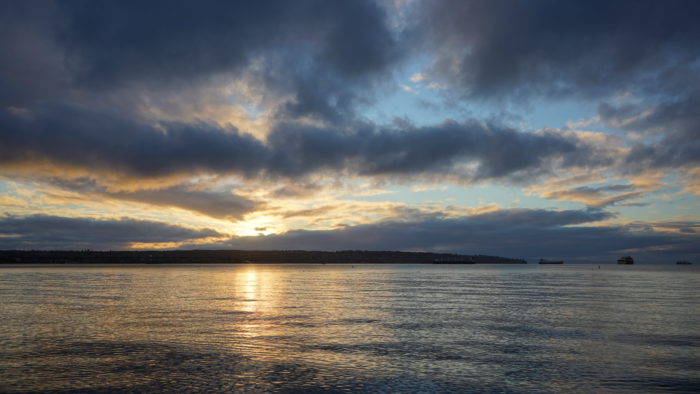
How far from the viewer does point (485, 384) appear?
69.2 feet

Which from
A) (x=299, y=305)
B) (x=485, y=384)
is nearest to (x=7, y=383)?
(x=485, y=384)

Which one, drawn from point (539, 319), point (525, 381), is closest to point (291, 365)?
point (525, 381)

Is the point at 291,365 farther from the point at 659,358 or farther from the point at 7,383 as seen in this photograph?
the point at 659,358

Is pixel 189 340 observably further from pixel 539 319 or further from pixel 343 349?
pixel 539 319

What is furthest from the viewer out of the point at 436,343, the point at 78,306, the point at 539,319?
the point at 78,306

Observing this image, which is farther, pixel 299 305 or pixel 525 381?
pixel 299 305

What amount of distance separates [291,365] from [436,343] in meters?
10.3

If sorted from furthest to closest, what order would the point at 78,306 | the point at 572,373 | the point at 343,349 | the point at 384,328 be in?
the point at 78,306, the point at 384,328, the point at 343,349, the point at 572,373

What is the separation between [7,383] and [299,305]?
115 feet

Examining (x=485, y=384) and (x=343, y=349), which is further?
(x=343, y=349)

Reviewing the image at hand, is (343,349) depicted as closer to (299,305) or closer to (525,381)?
(525,381)

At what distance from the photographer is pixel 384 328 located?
36500 millimetres

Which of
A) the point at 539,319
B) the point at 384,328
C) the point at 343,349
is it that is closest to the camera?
the point at 343,349

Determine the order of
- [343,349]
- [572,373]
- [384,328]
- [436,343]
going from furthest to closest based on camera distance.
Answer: [384,328] < [436,343] < [343,349] < [572,373]
